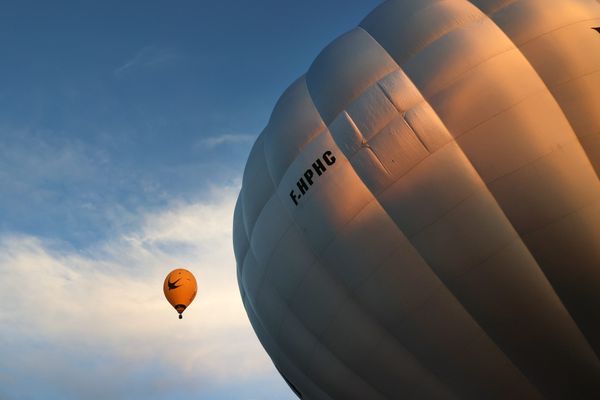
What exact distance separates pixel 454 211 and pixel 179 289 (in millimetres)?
7569

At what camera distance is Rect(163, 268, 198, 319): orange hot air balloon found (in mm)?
12383

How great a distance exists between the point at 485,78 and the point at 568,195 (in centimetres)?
163

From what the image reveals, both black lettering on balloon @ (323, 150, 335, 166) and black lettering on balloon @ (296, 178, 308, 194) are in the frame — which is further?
black lettering on balloon @ (296, 178, 308, 194)

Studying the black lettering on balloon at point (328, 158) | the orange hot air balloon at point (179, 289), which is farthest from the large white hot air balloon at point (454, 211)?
the orange hot air balloon at point (179, 289)

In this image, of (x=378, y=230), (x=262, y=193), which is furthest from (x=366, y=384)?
(x=262, y=193)

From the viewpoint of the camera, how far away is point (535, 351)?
251 inches

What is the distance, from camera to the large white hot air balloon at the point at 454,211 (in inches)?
249

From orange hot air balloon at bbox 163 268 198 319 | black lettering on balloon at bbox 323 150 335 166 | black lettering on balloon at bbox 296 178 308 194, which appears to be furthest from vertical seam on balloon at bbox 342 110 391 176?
orange hot air balloon at bbox 163 268 198 319

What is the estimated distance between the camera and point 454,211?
21.2 feet

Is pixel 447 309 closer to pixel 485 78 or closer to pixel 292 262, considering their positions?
pixel 292 262

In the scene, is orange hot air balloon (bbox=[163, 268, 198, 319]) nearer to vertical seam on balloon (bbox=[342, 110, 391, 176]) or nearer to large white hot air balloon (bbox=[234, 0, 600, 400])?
large white hot air balloon (bbox=[234, 0, 600, 400])

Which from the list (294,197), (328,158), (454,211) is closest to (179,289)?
(294,197)

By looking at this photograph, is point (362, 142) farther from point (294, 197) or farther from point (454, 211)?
point (454, 211)

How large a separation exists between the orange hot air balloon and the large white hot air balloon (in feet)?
17.4
